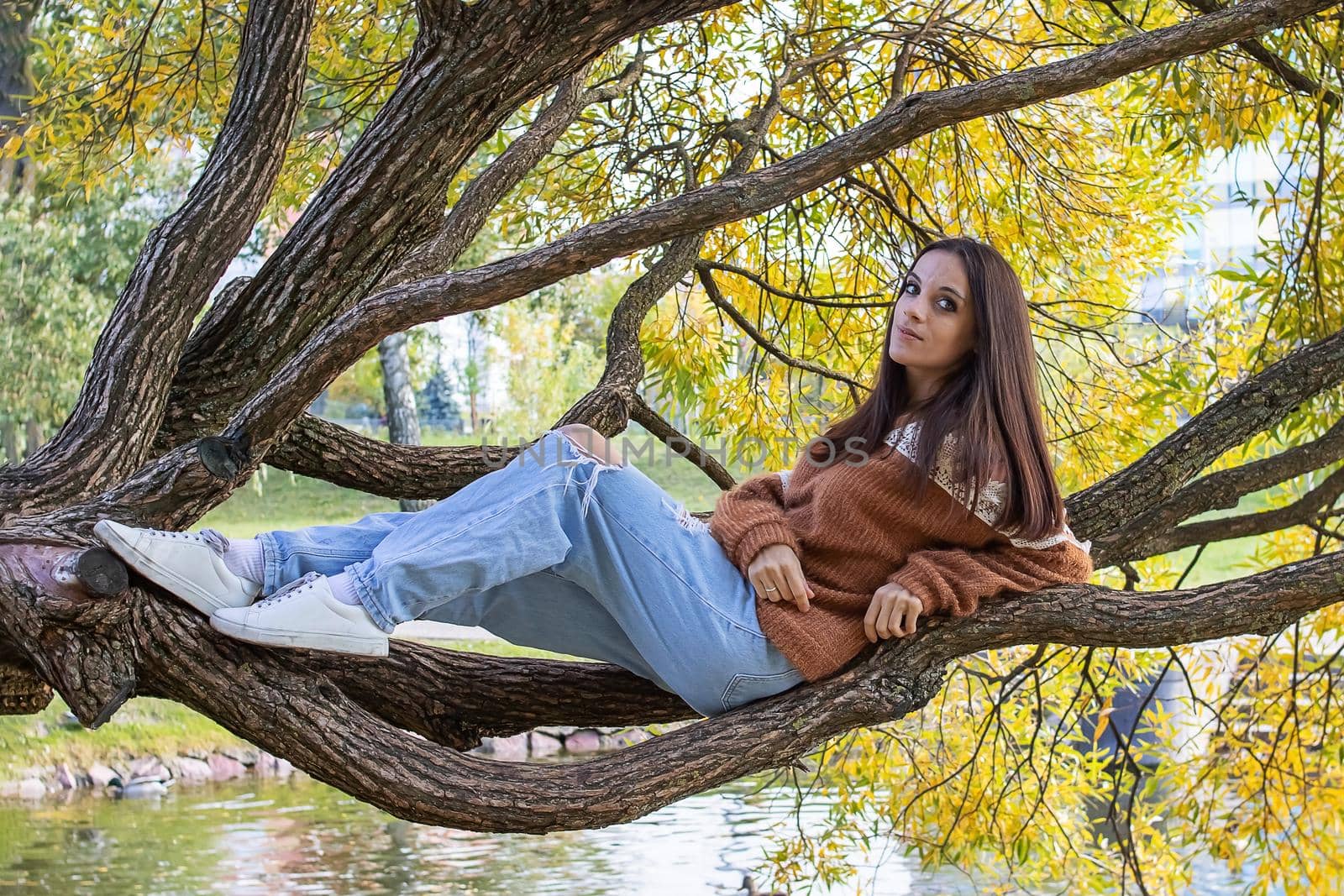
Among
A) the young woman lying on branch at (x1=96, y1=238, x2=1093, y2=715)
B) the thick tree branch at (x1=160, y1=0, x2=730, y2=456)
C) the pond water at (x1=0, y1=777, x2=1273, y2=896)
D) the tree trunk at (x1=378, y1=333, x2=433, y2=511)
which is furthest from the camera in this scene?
the tree trunk at (x1=378, y1=333, x2=433, y2=511)

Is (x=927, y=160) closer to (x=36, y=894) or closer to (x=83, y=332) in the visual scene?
(x=36, y=894)

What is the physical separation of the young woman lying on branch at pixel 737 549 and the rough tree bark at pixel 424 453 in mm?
71

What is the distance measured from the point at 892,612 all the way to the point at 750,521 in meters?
0.27

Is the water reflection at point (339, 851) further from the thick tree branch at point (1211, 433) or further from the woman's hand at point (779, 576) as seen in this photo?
the woman's hand at point (779, 576)

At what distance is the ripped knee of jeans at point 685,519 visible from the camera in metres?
1.99

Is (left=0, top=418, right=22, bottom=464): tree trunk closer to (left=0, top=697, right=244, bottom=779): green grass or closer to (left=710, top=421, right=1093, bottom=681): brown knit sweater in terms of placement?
(left=0, top=697, right=244, bottom=779): green grass

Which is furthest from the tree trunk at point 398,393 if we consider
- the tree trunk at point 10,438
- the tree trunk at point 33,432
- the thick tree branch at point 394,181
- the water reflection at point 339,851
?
the thick tree branch at point 394,181

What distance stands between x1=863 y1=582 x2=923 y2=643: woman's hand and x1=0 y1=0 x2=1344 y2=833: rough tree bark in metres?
0.04

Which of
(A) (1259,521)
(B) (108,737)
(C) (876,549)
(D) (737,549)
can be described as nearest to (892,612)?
(C) (876,549)

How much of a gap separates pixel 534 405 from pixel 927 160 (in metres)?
9.51

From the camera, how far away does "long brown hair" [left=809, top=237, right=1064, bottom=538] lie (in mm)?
1911

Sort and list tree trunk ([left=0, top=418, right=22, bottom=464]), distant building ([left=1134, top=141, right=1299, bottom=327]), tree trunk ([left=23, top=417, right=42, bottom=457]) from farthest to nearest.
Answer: tree trunk ([left=0, top=418, right=22, bottom=464]) → tree trunk ([left=23, top=417, right=42, bottom=457]) → distant building ([left=1134, top=141, right=1299, bottom=327])

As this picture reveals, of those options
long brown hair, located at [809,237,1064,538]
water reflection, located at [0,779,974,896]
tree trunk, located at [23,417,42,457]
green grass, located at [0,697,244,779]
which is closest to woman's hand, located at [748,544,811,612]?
long brown hair, located at [809,237,1064,538]

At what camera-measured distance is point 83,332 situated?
9.64 metres
